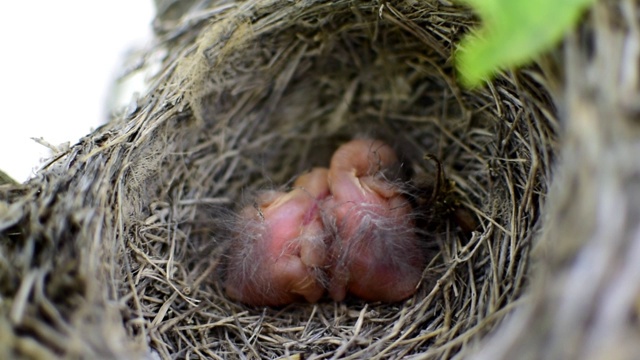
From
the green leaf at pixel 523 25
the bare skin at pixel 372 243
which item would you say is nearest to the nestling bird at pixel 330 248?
the bare skin at pixel 372 243

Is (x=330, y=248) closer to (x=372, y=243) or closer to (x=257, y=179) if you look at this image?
(x=372, y=243)

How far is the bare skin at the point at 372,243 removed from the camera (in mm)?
1415

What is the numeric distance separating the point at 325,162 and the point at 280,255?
474mm

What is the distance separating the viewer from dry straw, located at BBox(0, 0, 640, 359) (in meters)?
0.74

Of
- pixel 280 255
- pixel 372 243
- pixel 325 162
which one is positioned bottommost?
pixel 372 243

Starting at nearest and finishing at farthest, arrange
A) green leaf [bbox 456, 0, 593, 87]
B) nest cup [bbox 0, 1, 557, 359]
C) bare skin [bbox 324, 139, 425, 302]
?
green leaf [bbox 456, 0, 593, 87] → nest cup [bbox 0, 1, 557, 359] → bare skin [bbox 324, 139, 425, 302]

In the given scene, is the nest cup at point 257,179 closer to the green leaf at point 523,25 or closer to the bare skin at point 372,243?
the bare skin at point 372,243

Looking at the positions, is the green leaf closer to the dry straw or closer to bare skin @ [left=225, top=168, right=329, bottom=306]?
the dry straw

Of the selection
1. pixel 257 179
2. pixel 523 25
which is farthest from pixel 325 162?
pixel 523 25

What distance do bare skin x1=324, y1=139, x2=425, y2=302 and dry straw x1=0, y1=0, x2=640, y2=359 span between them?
0.06 m

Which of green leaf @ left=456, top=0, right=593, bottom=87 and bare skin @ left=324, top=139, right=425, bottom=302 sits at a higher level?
green leaf @ left=456, top=0, right=593, bottom=87

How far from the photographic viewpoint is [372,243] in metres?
1.42

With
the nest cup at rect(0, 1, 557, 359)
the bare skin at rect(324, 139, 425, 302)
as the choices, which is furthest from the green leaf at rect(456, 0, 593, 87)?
the bare skin at rect(324, 139, 425, 302)

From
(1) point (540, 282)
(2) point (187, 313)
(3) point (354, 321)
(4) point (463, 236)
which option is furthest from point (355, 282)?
(1) point (540, 282)
